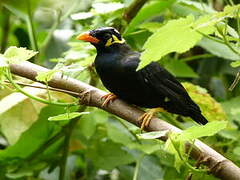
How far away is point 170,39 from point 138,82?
59cm

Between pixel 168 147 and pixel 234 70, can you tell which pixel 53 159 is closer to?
pixel 234 70

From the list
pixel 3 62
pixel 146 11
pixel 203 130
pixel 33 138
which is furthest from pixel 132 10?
pixel 203 130

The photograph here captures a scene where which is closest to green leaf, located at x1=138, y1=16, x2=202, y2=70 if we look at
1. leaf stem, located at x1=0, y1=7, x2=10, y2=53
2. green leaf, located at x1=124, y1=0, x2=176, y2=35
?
green leaf, located at x1=124, y1=0, x2=176, y2=35

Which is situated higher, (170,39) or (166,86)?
(170,39)

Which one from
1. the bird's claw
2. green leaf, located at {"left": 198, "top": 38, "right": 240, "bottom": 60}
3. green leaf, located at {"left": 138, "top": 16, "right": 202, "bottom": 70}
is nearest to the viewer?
green leaf, located at {"left": 138, "top": 16, "right": 202, "bottom": 70}

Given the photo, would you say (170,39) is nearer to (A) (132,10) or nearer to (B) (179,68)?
(A) (132,10)

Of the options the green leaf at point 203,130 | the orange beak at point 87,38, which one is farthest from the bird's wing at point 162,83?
the green leaf at point 203,130

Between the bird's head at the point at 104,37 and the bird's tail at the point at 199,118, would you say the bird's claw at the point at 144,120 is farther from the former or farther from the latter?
the bird's head at the point at 104,37

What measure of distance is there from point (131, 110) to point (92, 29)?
1.77 ft

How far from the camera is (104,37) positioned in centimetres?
140

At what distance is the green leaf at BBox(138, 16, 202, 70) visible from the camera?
69 centimetres

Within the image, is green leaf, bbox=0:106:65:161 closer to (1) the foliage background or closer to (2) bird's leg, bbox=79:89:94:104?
(1) the foliage background

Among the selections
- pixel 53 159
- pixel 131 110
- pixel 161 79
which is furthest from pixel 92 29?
pixel 131 110

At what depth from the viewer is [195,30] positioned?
0.68 m
